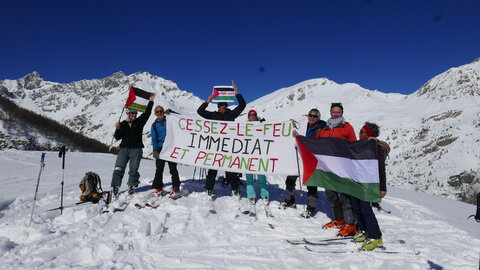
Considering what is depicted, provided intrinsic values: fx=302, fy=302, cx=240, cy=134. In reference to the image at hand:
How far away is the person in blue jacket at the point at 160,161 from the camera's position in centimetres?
825

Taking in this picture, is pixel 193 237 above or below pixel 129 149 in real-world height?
below

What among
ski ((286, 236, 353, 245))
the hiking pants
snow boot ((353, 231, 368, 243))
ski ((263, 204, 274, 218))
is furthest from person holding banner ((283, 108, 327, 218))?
snow boot ((353, 231, 368, 243))

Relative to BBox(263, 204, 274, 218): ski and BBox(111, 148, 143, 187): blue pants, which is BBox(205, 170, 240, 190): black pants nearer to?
BBox(263, 204, 274, 218): ski

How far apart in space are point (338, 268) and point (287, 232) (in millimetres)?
1747

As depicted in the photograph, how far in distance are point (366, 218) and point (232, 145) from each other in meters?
3.86

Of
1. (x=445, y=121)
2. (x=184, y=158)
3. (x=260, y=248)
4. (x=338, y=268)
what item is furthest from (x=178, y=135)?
(x=445, y=121)

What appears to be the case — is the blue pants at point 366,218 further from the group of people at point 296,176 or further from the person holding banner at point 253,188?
the person holding banner at point 253,188

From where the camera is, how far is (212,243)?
571cm

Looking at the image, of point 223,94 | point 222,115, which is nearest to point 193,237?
point 222,115

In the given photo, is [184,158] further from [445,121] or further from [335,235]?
[445,121]

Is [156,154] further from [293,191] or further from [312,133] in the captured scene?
[312,133]

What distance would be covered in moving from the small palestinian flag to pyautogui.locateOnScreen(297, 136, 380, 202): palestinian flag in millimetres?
2692

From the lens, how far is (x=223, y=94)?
9102mm

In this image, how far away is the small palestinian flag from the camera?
900 centimetres
